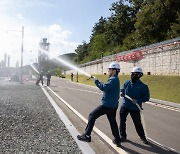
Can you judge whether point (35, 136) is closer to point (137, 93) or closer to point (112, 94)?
point (112, 94)

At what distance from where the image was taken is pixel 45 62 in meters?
89.3

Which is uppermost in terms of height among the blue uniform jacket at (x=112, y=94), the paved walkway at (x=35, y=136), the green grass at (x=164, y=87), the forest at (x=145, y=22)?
the forest at (x=145, y=22)

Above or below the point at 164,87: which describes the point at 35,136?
below

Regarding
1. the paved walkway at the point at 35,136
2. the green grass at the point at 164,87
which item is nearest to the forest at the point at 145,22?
the green grass at the point at 164,87

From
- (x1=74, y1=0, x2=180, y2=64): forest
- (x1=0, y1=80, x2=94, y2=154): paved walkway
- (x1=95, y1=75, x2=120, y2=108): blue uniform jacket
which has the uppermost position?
(x1=74, y1=0, x2=180, y2=64): forest

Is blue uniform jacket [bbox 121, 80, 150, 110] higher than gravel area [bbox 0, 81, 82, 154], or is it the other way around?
blue uniform jacket [bbox 121, 80, 150, 110]

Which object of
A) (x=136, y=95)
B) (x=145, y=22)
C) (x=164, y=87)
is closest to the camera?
(x=136, y=95)

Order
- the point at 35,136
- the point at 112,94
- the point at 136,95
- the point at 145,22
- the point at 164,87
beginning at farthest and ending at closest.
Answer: the point at 145,22 < the point at 164,87 < the point at 35,136 < the point at 136,95 < the point at 112,94

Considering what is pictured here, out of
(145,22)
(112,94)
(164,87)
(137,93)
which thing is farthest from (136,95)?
(145,22)

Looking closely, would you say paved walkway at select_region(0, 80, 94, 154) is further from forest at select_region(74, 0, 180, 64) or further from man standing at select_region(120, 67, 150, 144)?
forest at select_region(74, 0, 180, 64)

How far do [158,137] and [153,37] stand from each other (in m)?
39.2

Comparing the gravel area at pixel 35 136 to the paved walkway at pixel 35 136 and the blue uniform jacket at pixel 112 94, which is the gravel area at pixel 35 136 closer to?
the paved walkway at pixel 35 136

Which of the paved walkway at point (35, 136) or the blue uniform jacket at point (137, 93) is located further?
the blue uniform jacket at point (137, 93)

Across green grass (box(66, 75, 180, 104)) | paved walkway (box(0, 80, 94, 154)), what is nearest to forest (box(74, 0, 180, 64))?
green grass (box(66, 75, 180, 104))
